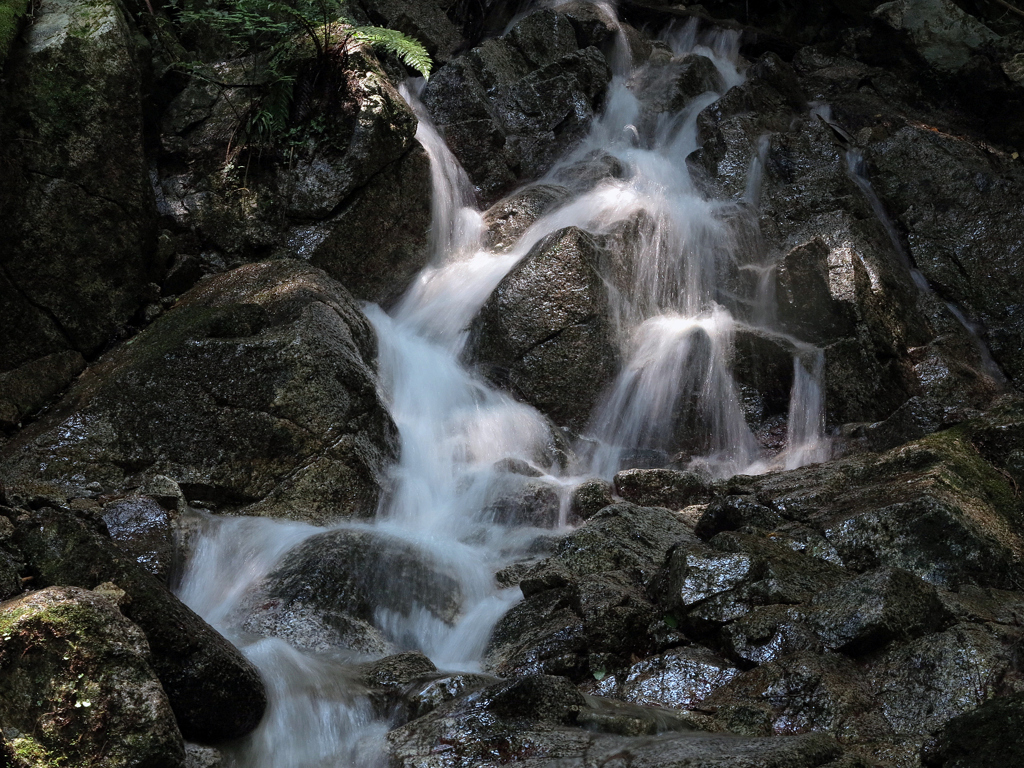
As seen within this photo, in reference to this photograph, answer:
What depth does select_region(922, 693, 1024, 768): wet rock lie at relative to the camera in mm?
2982

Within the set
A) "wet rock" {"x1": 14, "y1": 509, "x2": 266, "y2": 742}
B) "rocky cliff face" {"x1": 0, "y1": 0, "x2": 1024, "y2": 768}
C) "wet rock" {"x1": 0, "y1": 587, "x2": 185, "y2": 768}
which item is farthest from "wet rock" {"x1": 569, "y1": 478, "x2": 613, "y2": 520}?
"wet rock" {"x1": 0, "y1": 587, "x2": 185, "y2": 768}

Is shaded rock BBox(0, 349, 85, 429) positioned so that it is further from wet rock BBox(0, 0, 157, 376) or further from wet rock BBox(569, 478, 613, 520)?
wet rock BBox(569, 478, 613, 520)

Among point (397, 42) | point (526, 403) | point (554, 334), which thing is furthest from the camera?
point (397, 42)

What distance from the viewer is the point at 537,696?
3.64 meters

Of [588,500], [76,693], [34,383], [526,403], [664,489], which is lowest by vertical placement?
[664,489]

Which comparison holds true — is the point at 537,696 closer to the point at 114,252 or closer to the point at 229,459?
the point at 229,459

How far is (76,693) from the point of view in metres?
3.09

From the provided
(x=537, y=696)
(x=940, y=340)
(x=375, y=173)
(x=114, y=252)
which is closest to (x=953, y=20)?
(x=940, y=340)

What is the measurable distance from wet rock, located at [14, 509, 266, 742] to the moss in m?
5.34

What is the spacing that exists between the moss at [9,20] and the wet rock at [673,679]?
279 inches

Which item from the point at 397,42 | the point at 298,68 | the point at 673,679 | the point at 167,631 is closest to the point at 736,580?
the point at 673,679

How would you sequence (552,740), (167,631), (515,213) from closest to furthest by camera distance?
1. (552,740)
2. (167,631)
3. (515,213)

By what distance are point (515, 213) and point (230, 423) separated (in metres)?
5.30

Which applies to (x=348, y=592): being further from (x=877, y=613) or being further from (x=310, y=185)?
(x=310, y=185)
